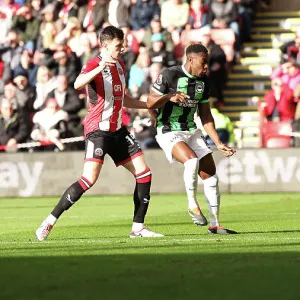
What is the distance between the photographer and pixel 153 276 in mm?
8453

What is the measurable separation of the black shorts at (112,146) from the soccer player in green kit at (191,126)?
0.77m

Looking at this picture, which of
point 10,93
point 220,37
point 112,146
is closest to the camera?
point 112,146

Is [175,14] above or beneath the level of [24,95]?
above

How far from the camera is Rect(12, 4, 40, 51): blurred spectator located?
28.4 m

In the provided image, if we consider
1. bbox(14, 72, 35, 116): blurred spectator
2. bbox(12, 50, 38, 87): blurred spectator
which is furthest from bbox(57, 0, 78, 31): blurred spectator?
bbox(14, 72, 35, 116): blurred spectator

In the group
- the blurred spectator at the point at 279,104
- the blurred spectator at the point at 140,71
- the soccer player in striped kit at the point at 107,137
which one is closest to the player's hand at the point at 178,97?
the soccer player in striped kit at the point at 107,137

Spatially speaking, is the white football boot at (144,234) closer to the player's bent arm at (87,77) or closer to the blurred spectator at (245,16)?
the player's bent arm at (87,77)

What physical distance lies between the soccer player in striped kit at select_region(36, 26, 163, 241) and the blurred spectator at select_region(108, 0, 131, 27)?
15039 mm

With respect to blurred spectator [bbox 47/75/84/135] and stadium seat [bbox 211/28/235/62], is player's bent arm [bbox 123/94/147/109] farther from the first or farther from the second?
Answer: stadium seat [bbox 211/28/235/62]

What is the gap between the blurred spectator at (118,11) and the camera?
88.9 feet

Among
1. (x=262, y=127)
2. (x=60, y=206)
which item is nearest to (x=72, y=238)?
(x=60, y=206)

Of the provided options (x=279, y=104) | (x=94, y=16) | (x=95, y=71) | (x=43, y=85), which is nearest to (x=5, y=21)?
(x=94, y=16)

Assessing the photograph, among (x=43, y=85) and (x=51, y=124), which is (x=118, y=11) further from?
(x=51, y=124)

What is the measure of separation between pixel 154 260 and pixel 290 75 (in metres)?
14.2
